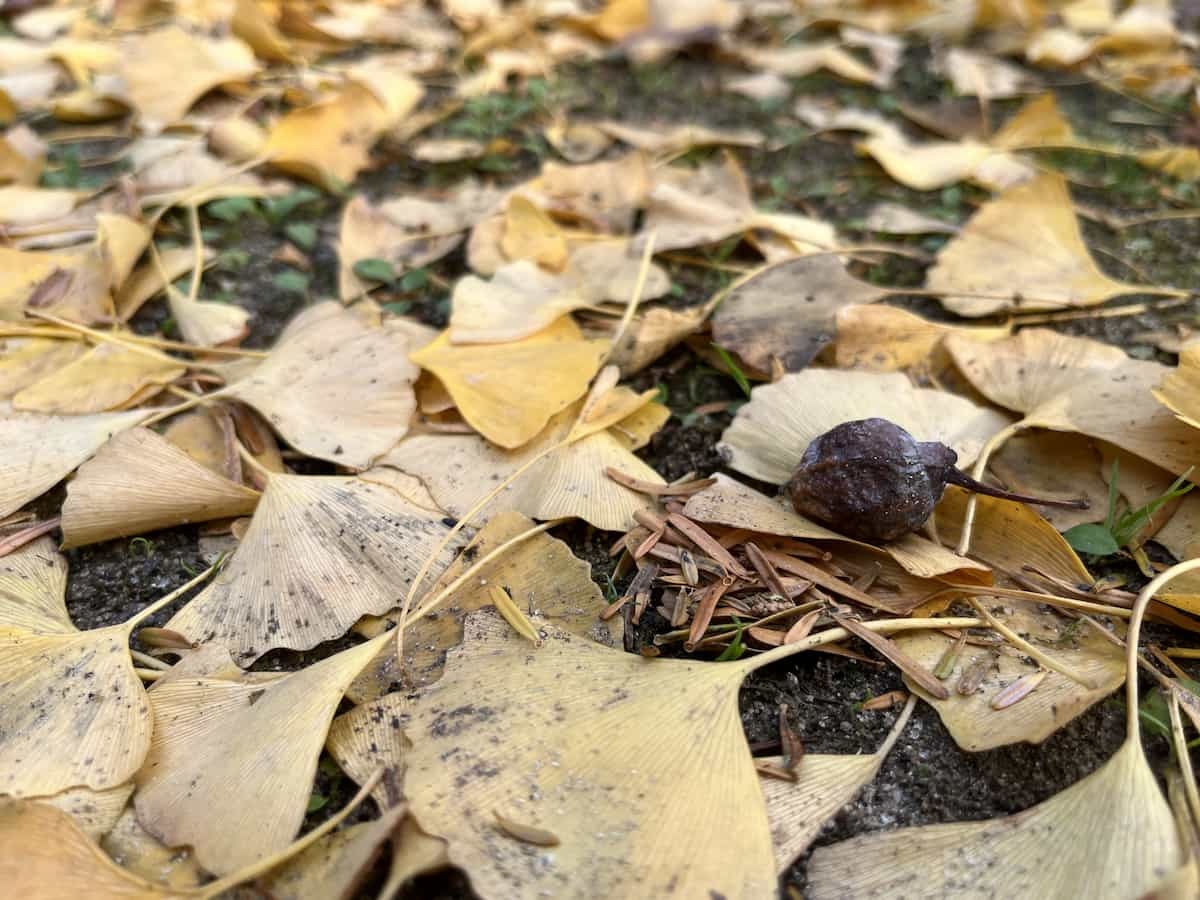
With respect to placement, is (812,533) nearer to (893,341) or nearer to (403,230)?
(893,341)

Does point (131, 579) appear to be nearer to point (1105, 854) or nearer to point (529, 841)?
point (529, 841)

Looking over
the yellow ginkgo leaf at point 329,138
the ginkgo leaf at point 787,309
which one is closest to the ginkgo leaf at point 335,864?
the ginkgo leaf at point 787,309

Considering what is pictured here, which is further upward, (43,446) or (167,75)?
(167,75)

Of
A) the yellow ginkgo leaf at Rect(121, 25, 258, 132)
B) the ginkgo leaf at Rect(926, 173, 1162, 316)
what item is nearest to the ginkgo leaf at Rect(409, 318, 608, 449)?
the ginkgo leaf at Rect(926, 173, 1162, 316)

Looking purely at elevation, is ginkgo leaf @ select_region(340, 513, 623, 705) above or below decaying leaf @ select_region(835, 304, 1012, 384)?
below

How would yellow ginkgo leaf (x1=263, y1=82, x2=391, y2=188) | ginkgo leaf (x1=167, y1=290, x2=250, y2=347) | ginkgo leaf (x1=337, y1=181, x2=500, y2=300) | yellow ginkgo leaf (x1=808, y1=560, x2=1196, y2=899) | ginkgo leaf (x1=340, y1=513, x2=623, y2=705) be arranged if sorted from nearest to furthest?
1. yellow ginkgo leaf (x1=808, y1=560, x2=1196, y2=899)
2. ginkgo leaf (x1=340, y1=513, x2=623, y2=705)
3. ginkgo leaf (x1=167, y1=290, x2=250, y2=347)
4. ginkgo leaf (x1=337, y1=181, x2=500, y2=300)
5. yellow ginkgo leaf (x1=263, y1=82, x2=391, y2=188)

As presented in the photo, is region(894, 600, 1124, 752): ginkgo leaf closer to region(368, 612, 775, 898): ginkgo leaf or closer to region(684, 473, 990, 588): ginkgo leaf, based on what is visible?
region(684, 473, 990, 588): ginkgo leaf

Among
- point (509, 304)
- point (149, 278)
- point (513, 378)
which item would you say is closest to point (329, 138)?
point (149, 278)
